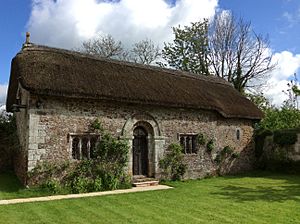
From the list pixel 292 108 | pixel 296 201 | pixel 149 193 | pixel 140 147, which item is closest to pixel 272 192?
pixel 296 201

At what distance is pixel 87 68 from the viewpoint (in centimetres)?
1309

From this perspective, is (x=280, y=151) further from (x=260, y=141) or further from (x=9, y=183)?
(x=9, y=183)

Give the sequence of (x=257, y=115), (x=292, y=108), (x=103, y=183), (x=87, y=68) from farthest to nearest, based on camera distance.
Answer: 1. (x=292, y=108)
2. (x=257, y=115)
3. (x=87, y=68)
4. (x=103, y=183)

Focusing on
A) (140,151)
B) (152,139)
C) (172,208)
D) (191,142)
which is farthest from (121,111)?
(172,208)

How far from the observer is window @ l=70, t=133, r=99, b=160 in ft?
37.4

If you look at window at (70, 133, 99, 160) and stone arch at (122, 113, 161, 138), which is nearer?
window at (70, 133, 99, 160)

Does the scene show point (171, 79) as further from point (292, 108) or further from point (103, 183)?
point (292, 108)

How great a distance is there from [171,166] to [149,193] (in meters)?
3.44

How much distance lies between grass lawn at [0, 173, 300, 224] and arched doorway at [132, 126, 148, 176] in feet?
8.37

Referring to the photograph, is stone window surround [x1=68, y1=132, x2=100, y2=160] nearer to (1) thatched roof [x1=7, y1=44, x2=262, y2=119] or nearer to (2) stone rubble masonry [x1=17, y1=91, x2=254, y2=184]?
(2) stone rubble masonry [x1=17, y1=91, x2=254, y2=184]

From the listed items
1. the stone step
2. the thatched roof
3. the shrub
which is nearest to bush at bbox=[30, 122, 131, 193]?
the stone step

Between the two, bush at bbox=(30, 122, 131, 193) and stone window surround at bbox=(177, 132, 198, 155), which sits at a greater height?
stone window surround at bbox=(177, 132, 198, 155)

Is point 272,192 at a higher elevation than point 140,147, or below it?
below

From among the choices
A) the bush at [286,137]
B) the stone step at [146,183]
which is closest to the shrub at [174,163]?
the stone step at [146,183]
